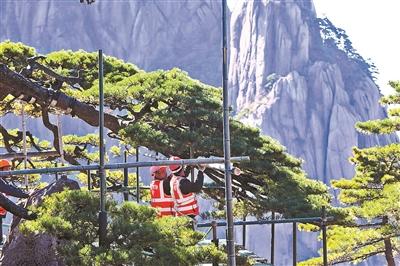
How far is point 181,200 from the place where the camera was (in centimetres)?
559

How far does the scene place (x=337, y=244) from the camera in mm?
8867

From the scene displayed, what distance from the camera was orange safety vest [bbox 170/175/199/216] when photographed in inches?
217

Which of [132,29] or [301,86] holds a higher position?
[132,29]

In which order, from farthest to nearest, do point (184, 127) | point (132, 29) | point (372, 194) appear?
point (132, 29)
point (372, 194)
point (184, 127)

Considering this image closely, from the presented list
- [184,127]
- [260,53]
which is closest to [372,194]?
[184,127]

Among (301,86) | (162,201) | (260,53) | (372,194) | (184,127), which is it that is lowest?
(372,194)

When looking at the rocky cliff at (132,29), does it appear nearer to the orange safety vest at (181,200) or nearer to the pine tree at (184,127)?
the pine tree at (184,127)

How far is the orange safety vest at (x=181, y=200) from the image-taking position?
18.1ft

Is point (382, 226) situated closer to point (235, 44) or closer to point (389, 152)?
point (389, 152)

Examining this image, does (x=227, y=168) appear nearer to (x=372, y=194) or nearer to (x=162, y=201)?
(x=162, y=201)

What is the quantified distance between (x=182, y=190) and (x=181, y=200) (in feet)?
0.37

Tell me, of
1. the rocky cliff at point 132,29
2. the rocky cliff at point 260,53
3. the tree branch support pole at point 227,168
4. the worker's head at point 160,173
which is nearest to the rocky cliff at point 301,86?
the rocky cliff at point 260,53

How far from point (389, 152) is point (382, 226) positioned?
1713mm

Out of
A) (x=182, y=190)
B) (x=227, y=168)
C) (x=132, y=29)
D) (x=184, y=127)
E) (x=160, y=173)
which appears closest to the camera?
(x=227, y=168)
